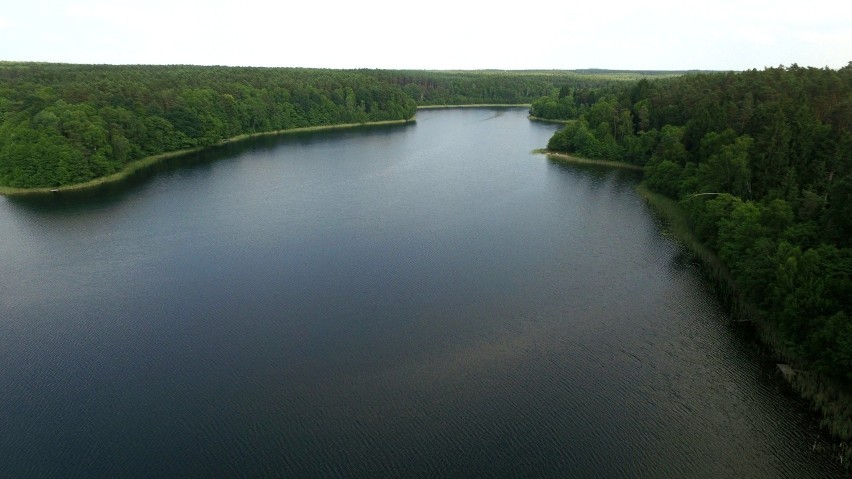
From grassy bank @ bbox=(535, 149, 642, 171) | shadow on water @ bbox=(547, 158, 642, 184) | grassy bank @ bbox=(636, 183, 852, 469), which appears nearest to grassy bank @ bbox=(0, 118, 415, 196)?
grassy bank @ bbox=(535, 149, 642, 171)

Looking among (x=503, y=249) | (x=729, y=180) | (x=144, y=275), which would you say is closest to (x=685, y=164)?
(x=729, y=180)

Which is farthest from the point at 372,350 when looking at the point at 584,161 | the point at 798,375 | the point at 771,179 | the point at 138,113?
the point at 138,113

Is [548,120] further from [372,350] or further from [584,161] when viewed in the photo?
[372,350]

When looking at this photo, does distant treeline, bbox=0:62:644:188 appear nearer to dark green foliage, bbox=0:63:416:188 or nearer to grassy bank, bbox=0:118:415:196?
dark green foliage, bbox=0:63:416:188

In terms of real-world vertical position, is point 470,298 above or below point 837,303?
below

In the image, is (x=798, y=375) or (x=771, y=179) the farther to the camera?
(x=771, y=179)

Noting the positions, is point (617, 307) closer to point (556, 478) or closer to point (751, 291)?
point (751, 291)
